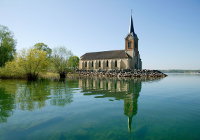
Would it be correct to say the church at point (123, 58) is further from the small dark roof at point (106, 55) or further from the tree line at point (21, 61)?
the tree line at point (21, 61)

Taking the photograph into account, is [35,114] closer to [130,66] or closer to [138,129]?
[138,129]

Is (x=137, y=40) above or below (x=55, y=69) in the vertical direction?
above

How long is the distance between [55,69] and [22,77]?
12.4 meters

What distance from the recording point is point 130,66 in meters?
63.0

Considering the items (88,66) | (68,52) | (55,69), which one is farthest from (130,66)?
(55,69)

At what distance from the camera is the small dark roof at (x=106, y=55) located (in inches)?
2547

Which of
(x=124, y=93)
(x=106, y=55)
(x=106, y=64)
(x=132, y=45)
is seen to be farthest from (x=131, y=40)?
(x=124, y=93)

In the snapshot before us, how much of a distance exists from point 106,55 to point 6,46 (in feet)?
141

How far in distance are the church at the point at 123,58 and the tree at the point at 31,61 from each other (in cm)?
3873

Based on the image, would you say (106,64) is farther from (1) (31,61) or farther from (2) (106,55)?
(1) (31,61)

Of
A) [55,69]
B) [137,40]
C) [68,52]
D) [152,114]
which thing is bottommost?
[152,114]

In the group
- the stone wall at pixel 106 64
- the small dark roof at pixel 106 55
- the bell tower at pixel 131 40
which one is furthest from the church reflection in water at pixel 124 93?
the bell tower at pixel 131 40

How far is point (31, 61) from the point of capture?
97.2ft

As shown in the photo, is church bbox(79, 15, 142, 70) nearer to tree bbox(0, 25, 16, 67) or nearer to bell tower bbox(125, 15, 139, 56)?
bell tower bbox(125, 15, 139, 56)
